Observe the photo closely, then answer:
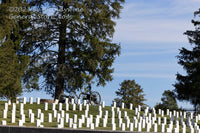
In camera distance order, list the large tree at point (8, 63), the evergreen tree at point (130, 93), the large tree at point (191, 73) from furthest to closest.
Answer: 1. the evergreen tree at point (130, 93)
2. the large tree at point (191, 73)
3. the large tree at point (8, 63)

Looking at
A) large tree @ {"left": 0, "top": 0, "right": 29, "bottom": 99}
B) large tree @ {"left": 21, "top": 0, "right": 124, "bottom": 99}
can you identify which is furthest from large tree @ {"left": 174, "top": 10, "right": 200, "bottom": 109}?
large tree @ {"left": 0, "top": 0, "right": 29, "bottom": 99}

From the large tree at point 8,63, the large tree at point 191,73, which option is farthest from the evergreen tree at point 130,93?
the large tree at point 8,63

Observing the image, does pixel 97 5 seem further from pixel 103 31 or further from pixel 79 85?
pixel 79 85

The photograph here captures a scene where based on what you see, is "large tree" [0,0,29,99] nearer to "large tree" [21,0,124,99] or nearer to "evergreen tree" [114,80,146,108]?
"large tree" [21,0,124,99]

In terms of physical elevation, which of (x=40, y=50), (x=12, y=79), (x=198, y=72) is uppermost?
(x=40, y=50)

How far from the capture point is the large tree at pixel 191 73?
2453 centimetres

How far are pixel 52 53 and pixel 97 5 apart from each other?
5.24m

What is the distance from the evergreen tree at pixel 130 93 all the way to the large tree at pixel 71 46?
2103cm

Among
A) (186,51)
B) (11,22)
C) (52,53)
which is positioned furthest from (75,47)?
(186,51)

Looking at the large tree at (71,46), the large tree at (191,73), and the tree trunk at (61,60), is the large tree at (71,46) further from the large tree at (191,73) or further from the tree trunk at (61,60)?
the large tree at (191,73)

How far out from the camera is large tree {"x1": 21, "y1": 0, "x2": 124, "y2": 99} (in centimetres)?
2547

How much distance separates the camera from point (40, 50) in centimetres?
2714

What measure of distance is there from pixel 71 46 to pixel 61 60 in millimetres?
1372

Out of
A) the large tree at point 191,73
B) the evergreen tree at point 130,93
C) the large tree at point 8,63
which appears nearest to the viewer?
the large tree at point 8,63
